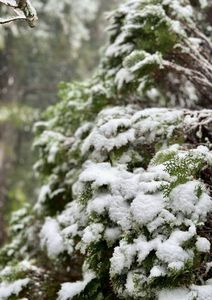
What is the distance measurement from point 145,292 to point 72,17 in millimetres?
9783

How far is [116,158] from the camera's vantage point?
312cm

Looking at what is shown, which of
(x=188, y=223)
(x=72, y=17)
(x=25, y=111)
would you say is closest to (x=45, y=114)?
(x=188, y=223)

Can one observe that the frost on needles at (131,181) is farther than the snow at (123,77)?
No

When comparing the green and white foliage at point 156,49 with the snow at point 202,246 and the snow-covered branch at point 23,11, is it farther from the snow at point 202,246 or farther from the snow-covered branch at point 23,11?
the snow at point 202,246

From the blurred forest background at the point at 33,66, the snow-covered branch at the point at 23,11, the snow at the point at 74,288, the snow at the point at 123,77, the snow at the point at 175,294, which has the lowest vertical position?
the snow at the point at 175,294

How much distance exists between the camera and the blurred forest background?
1057cm

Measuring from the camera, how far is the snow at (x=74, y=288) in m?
2.76

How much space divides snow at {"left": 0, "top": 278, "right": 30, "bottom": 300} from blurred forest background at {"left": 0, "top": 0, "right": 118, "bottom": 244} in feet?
22.1

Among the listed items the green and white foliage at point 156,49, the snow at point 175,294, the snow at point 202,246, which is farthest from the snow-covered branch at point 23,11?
the snow at point 175,294

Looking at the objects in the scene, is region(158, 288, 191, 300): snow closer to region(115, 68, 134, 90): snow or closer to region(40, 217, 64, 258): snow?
region(40, 217, 64, 258): snow

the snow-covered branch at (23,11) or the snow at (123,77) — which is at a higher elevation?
the snow at (123,77)

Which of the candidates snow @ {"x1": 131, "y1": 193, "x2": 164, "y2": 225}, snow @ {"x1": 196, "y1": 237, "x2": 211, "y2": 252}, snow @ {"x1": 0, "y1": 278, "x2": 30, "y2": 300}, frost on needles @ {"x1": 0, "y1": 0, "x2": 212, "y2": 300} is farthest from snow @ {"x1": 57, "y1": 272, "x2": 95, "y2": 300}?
snow @ {"x1": 196, "y1": 237, "x2": 211, "y2": 252}

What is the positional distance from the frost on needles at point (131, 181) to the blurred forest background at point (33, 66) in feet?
18.4

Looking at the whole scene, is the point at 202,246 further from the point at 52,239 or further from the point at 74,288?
the point at 52,239
